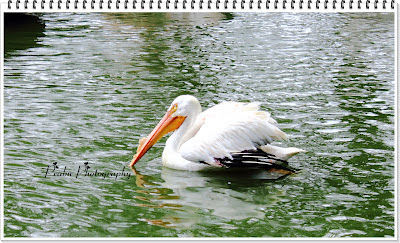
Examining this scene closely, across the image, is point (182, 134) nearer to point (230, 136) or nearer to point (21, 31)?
point (230, 136)

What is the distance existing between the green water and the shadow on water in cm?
5

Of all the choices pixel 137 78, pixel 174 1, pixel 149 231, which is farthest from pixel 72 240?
pixel 137 78

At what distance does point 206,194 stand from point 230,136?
54 cm

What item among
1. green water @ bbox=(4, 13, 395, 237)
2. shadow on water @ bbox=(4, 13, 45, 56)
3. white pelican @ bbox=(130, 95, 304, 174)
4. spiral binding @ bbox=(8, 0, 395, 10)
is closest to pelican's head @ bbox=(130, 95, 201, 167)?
white pelican @ bbox=(130, 95, 304, 174)

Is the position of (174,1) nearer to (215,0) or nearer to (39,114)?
(215,0)

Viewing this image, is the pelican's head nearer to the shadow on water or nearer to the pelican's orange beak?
the pelican's orange beak

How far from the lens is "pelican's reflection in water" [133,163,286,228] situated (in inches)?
219

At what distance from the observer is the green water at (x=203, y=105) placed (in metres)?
5.53

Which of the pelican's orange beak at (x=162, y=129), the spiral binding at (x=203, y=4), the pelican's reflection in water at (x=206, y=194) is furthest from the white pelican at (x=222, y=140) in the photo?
the spiral binding at (x=203, y=4)

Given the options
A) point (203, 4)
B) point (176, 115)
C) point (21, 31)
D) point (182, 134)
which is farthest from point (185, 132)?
point (21, 31)

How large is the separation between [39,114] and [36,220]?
279cm

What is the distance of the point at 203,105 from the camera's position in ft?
27.7

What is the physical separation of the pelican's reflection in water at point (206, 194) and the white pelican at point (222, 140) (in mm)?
114

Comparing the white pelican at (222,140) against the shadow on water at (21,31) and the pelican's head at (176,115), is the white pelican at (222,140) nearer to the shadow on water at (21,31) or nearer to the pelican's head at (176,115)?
the pelican's head at (176,115)
